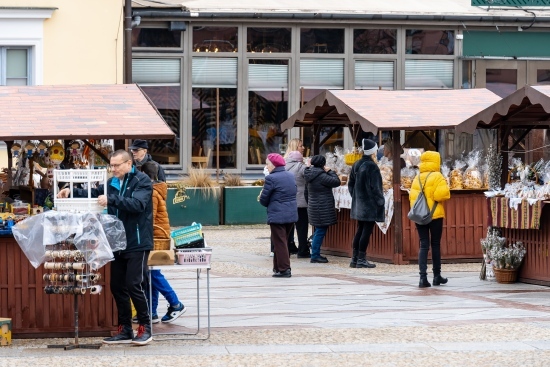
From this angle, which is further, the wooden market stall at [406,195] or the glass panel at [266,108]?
the glass panel at [266,108]

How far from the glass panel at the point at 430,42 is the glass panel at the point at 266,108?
10.1 ft

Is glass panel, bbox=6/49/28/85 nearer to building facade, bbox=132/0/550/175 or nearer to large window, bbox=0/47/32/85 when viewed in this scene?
large window, bbox=0/47/32/85

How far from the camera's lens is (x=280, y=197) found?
17.1m

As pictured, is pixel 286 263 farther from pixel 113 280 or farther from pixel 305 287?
pixel 113 280

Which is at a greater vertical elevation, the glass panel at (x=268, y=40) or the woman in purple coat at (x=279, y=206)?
the glass panel at (x=268, y=40)

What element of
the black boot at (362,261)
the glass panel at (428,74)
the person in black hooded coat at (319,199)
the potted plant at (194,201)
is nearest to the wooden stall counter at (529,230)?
the black boot at (362,261)

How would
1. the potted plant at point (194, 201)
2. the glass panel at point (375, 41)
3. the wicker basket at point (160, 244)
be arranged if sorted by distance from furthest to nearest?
1. the glass panel at point (375, 41)
2. the potted plant at point (194, 201)
3. the wicker basket at point (160, 244)

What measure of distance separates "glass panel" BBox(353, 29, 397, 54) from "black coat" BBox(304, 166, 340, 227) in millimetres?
10146

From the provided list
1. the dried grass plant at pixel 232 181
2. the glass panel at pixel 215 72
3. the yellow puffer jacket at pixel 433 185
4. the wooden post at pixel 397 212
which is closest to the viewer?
the yellow puffer jacket at pixel 433 185

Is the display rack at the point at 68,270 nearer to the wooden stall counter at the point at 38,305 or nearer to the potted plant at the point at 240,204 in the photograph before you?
the wooden stall counter at the point at 38,305

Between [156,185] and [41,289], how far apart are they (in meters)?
1.63

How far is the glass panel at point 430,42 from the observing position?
29234 millimetres

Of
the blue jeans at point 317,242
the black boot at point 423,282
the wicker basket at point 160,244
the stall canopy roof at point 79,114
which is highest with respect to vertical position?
the stall canopy roof at point 79,114

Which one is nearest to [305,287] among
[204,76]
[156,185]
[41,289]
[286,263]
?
[286,263]
